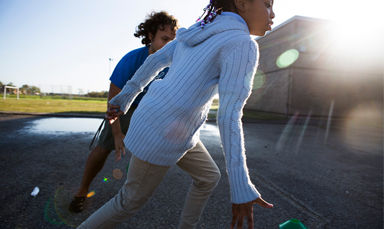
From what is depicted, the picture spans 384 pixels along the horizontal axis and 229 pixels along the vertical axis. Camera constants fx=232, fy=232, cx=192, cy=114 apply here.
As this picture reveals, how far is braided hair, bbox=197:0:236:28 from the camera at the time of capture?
126cm

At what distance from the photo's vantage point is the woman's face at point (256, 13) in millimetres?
1226

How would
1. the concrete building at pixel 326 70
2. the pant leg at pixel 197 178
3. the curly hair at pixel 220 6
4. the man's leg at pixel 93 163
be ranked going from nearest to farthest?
the curly hair at pixel 220 6 → the pant leg at pixel 197 178 → the man's leg at pixel 93 163 → the concrete building at pixel 326 70

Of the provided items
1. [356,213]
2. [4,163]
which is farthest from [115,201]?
[4,163]

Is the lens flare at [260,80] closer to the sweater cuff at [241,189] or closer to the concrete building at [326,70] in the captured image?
the concrete building at [326,70]

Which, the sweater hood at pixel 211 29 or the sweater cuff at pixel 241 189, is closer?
the sweater cuff at pixel 241 189

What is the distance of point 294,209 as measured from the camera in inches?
104

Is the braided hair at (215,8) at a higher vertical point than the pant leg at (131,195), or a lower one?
higher

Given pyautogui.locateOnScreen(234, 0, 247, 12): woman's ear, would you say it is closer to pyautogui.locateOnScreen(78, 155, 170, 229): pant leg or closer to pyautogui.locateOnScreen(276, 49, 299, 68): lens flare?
pyautogui.locateOnScreen(78, 155, 170, 229): pant leg

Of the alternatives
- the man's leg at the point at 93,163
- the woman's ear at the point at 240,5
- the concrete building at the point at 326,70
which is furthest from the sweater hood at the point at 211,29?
the concrete building at the point at 326,70

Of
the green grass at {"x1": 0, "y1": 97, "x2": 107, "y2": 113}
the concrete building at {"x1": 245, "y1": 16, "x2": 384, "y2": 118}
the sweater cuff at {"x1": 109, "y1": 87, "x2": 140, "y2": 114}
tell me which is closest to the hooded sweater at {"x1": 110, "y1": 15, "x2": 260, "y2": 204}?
the sweater cuff at {"x1": 109, "y1": 87, "x2": 140, "y2": 114}

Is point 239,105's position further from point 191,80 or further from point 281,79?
point 281,79

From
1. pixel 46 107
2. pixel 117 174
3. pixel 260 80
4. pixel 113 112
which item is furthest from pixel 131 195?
pixel 260 80

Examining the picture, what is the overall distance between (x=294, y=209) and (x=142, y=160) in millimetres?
2128

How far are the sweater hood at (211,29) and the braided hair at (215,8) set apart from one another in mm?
41
